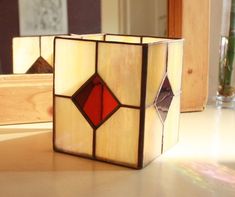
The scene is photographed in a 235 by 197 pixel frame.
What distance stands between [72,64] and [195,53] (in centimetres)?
35

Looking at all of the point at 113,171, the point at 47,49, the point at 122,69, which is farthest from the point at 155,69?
the point at 47,49

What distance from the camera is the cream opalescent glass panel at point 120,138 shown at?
602mm

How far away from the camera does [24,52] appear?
80cm

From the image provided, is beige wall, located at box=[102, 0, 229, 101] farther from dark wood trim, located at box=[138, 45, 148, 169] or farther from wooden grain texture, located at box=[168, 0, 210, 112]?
dark wood trim, located at box=[138, 45, 148, 169]

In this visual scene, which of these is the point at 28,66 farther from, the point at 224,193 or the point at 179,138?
the point at 224,193

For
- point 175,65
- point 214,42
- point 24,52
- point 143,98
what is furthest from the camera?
point 214,42

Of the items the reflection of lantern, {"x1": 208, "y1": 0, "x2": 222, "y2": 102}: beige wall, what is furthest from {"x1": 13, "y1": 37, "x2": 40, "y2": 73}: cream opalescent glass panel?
{"x1": 208, "y1": 0, "x2": 222, "y2": 102}: beige wall

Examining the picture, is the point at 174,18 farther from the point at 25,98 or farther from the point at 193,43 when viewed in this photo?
Answer: the point at 25,98

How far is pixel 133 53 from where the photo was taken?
59cm

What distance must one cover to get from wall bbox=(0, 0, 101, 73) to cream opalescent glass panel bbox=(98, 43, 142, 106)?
238 millimetres

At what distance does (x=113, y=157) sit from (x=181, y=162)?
100mm

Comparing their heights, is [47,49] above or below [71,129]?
above

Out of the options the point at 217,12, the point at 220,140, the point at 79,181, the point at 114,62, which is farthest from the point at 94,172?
the point at 217,12

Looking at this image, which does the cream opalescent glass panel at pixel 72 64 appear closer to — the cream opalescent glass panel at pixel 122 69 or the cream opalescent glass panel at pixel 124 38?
the cream opalescent glass panel at pixel 122 69
